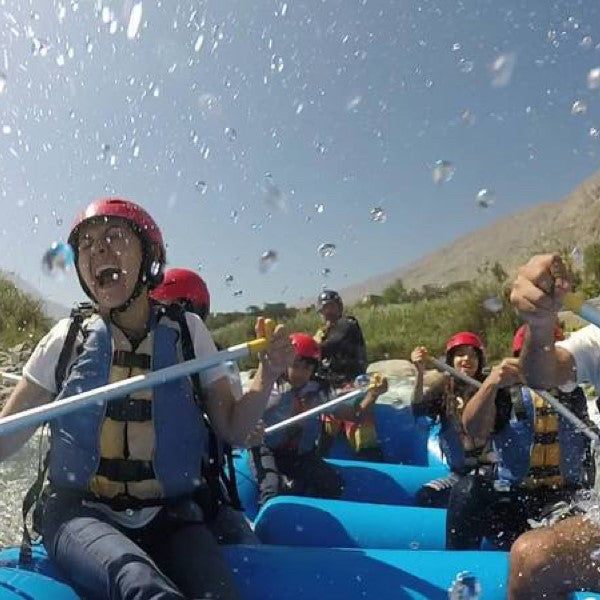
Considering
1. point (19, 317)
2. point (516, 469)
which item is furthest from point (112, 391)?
point (19, 317)

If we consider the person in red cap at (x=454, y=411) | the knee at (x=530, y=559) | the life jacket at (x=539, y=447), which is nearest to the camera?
the knee at (x=530, y=559)

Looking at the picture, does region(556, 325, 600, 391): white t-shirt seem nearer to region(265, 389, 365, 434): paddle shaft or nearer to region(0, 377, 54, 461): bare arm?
region(0, 377, 54, 461): bare arm

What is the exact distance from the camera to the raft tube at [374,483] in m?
4.78

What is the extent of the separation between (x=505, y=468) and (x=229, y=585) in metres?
1.82

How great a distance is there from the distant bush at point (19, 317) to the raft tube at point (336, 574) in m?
12.4

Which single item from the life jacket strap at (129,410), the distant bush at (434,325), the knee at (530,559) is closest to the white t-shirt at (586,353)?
the knee at (530,559)

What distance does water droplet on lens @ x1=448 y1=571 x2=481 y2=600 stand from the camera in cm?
237

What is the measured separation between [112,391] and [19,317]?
1357cm

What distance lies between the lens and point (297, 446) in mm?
5098

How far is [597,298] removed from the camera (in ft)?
38.3

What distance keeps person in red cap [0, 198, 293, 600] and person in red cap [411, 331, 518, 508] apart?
6.29 feet

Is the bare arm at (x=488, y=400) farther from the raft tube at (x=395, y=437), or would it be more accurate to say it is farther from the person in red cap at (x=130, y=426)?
the raft tube at (x=395, y=437)

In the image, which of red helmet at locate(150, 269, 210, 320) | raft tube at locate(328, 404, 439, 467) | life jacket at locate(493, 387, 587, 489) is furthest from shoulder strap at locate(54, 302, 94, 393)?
raft tube at locate(328, 404, 439, 467)

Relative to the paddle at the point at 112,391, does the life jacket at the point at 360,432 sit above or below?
below
